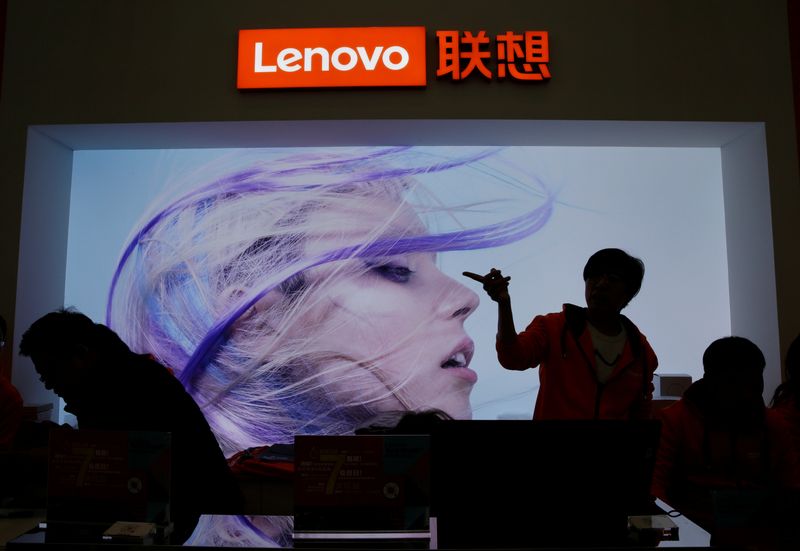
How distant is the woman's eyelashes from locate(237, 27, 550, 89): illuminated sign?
1.06 meters

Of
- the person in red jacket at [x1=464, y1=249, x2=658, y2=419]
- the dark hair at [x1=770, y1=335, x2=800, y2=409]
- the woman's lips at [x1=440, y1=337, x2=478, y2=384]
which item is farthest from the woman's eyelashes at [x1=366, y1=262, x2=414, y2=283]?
the dark hair at [x1=770, y1=335, x2=800, y2=409]

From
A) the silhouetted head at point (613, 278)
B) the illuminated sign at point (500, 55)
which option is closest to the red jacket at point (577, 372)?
the silhouetted head at point (613, 278)

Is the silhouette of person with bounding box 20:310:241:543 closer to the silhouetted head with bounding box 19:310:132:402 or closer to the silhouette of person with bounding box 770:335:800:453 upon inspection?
the silhouetted head with bounding box 19:310:132:402

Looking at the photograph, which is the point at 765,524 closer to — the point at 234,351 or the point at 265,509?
the point at 265,509

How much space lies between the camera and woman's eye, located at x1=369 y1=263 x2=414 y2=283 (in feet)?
12.4

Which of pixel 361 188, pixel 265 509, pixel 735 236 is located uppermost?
pixel 361 188

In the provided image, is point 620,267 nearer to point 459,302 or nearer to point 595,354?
point 595,354

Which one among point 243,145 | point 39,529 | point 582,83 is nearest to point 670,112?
point 582,83

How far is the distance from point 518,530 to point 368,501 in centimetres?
33

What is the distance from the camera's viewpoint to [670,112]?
3391 millimetres

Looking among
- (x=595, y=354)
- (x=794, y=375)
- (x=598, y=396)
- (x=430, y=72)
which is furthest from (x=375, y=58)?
(x=794, y=375)

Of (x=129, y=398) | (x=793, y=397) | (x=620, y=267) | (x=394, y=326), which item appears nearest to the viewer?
(x=129, y=398)

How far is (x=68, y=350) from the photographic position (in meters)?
1.86

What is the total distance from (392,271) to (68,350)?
7.10ft
